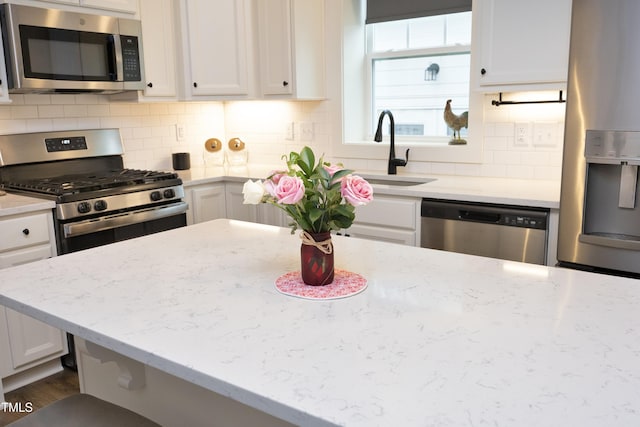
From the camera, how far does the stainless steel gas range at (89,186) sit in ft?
9.23

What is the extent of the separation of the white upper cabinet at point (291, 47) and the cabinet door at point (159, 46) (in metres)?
0.59

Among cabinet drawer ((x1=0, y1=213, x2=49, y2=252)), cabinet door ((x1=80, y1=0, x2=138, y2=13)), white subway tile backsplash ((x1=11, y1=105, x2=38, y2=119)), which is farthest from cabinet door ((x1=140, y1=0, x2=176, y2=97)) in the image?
cabinet drawer ((x1=0, y1=213, x2=49, y2=252))

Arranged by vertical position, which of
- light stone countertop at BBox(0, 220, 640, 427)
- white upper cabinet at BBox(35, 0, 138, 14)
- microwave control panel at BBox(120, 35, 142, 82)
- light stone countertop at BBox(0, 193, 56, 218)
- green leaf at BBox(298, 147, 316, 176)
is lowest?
light stone countertop at BBox(0, 220, 640, 427)

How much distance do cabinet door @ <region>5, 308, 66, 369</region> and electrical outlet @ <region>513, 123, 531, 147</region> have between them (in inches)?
107

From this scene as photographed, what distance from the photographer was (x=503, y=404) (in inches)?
33.9

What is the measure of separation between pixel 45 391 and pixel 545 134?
9.78 ft

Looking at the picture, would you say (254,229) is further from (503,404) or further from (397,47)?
(397,47)

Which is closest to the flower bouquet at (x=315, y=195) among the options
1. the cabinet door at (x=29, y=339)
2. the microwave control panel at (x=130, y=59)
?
the cabinet door at (x=29, y=339)

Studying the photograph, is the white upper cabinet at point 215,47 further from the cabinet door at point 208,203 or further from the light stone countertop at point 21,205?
the light stone countertop at point 21,205

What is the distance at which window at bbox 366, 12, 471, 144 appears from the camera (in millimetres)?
3531

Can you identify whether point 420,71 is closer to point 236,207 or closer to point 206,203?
point 236,207

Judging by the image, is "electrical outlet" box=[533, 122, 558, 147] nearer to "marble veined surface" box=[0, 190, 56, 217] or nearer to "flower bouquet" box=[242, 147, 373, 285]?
"flower bouquet" box=[242, 147, 373, 285]

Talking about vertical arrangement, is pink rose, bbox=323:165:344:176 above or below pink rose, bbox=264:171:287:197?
above

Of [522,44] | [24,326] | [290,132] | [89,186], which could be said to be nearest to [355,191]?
[522,44]
